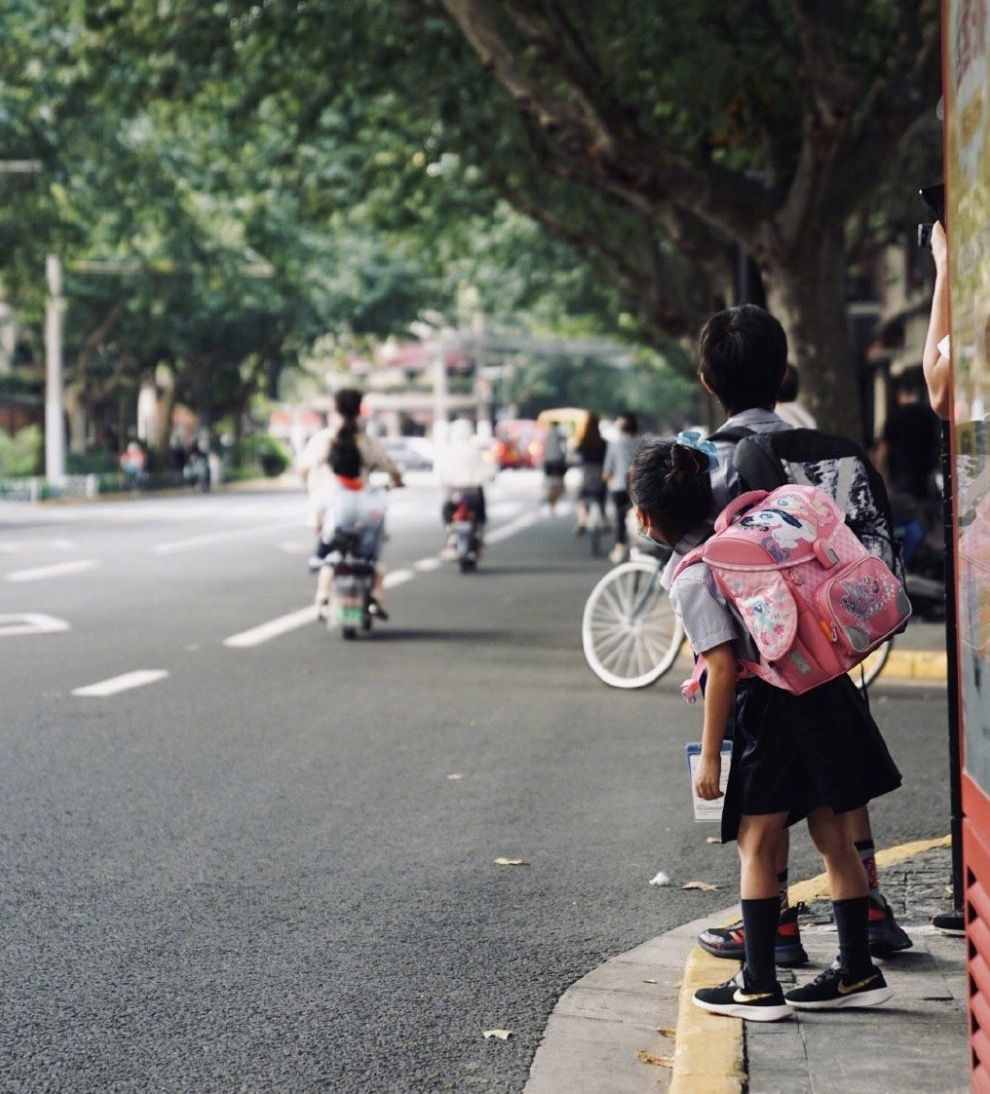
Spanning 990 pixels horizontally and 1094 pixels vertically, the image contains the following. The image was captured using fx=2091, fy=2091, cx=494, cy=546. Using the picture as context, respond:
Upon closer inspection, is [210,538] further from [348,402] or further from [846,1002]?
[846,1002]

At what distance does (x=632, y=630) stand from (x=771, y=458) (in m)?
7.15

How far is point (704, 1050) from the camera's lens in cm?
444

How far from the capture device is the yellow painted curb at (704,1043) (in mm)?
4203

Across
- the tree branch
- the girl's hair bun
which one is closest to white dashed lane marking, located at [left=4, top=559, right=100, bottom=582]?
the tree branch

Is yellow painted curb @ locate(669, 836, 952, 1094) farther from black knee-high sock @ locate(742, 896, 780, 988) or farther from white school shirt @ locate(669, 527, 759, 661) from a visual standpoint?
white school shirt @ locate(669, 527, 759, 661)

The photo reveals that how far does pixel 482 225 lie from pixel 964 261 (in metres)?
35.6

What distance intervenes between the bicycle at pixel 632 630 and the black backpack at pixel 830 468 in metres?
6.60

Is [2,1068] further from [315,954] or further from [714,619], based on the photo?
[714,619]

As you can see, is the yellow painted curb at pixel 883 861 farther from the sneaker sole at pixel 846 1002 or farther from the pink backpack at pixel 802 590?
the pink backpack at pixel 802 590

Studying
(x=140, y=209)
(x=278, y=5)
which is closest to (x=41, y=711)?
(x=278, y=5)

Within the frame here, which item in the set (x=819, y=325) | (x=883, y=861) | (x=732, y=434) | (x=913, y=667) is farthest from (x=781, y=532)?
(x=819, y=325)

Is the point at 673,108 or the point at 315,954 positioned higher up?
the point at 673,108

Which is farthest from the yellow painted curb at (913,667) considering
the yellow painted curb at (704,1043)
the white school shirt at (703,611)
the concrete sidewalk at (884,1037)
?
the white school shirt at (703,611)

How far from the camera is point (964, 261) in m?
3.48
